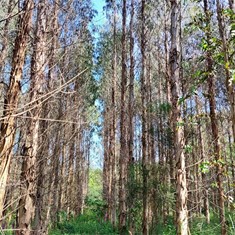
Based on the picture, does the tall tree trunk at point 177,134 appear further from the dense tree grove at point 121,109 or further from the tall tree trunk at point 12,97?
the tall tree trunk at point 12,97

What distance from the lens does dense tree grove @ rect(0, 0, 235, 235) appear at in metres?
2.44

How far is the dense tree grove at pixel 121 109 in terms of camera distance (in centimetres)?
244

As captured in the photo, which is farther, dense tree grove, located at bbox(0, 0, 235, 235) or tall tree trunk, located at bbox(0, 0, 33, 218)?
dense tree grove, located at bbox(0, 0, 235, 235)

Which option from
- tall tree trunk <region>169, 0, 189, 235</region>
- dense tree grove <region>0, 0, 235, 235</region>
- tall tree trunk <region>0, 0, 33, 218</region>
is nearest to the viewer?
tall tree trunk <region>0, 0, 33, 218</region>

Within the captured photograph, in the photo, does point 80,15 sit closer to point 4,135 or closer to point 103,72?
point 4,135

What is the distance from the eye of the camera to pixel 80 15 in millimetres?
6035

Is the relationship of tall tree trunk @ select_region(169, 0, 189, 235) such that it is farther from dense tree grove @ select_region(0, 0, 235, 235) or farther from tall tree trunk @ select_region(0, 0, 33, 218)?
tall tree trunk @ select_region(0, 0, 33, 218)

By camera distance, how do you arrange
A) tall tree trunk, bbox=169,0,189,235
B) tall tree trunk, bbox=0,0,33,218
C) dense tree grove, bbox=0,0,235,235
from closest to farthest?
tall tree trunk, bbox=0,0,33,218, dense tree grove, bbox=0,0,235,235, tall tree trunk, bbox=169,0,189,235

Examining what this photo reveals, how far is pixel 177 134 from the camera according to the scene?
13.0 ft

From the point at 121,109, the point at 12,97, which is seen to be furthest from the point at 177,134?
the point at 121,109

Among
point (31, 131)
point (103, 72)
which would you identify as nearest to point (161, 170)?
point (31, 131)

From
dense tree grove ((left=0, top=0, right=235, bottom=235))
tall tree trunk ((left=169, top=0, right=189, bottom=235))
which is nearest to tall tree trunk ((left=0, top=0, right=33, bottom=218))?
dense tree grove ((left=0, top=0, right=235, bottom=235))

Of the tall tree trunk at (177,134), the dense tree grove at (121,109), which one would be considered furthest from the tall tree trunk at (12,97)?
the tall tree trunk at (177,134)

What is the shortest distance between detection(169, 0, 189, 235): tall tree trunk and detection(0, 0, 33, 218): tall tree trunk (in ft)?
7.14
